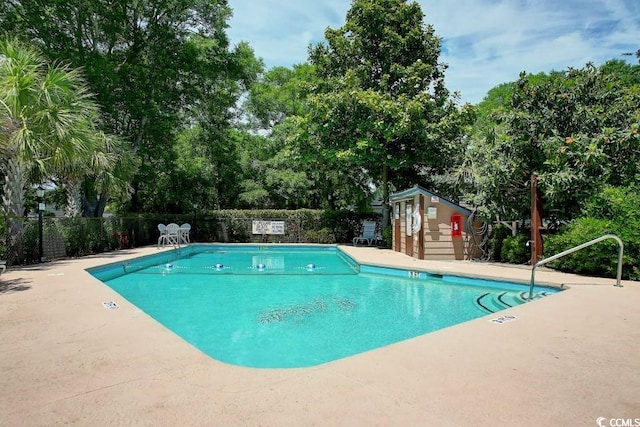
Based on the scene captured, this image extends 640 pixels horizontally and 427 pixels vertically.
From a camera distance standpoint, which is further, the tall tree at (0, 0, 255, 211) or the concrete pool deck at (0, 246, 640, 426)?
the tall tree at (0, 0, 255, 211)

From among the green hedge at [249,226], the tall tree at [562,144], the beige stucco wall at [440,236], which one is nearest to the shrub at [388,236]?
the green hedge at [249,226]

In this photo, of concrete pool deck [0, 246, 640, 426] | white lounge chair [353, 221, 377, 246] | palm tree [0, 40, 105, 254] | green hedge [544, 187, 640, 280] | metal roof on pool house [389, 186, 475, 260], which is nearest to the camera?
concrete pool deck [0, 246, 640, 426]

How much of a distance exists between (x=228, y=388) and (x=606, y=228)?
8.79 metres

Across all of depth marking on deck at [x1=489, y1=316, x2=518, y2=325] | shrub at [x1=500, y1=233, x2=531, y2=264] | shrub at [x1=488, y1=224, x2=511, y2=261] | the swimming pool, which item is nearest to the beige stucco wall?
shrub at [x1=488, y1=224, x2=511, y2=261]

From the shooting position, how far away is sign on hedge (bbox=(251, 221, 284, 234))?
2095 centimetres

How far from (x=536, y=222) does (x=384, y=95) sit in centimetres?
839

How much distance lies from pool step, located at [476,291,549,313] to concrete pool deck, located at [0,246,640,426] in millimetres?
2169

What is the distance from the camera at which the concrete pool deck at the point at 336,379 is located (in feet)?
8.51

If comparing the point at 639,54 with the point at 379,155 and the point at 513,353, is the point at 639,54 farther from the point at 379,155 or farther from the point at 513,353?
the point at 513,353

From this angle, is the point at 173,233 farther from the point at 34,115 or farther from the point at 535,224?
the point at 535,224

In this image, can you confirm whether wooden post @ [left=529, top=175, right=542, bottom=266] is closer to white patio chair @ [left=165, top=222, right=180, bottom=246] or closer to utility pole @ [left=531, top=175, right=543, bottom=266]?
utility pole @ [left=531, top=175, right=543, bottom=266]

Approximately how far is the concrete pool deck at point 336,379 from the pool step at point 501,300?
7.12 feet

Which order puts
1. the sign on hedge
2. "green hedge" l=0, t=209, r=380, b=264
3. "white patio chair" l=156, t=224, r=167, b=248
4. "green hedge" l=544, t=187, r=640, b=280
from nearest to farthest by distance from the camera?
Answer: "green hedge" l=544, t=187, r=640, b=280
"white patio chair" l=156, t=224, r=167, b=248
"green hedge" l=0, t=209, r=380, b=264
the sign on hedge

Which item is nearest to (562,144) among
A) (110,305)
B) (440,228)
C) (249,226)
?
(440,228)
